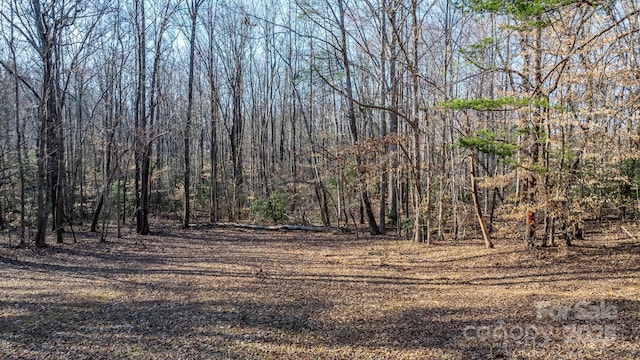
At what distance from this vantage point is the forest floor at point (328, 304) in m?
4.09

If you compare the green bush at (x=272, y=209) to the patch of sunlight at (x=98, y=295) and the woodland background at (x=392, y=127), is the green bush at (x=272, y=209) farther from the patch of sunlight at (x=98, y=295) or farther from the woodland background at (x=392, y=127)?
the patch of sunlight at (x=98, y=295)

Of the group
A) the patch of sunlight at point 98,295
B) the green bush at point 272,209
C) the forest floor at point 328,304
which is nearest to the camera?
the forest floor at point 328,304

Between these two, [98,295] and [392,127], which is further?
[392,127]

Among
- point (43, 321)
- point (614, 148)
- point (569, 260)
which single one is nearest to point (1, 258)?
point (43, 321)

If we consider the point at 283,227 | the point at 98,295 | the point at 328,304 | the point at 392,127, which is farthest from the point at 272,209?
the point at 328,304

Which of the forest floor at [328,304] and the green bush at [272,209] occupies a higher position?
the green bush at [272,209]

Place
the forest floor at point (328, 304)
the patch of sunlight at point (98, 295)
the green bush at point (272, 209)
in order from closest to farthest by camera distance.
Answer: the forest floor at point (328, 304), the patch of sunlight at point (98, 295), the green bush at point (272, 209)

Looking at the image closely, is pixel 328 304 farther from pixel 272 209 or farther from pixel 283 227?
pixel 272 209

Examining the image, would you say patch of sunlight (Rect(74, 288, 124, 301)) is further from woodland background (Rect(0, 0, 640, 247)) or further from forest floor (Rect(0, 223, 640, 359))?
woodland background (Rect(0, 0, 640, 247))

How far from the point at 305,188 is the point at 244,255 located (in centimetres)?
728

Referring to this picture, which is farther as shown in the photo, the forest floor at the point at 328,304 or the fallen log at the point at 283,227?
the fallen log at the point at 283,227

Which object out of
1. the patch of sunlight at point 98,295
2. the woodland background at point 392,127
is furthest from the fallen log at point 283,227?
the patch of sunlight at point 98,295

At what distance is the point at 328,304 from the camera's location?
5.68 m

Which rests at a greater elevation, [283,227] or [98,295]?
[283,227]
